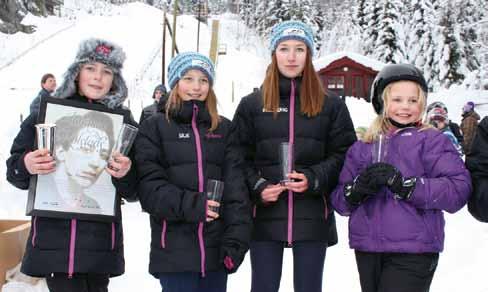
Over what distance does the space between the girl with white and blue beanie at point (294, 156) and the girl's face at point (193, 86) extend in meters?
0.31

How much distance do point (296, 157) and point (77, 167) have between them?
1355 mm

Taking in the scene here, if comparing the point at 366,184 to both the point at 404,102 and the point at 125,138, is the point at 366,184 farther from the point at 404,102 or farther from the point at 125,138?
the point at 125,138

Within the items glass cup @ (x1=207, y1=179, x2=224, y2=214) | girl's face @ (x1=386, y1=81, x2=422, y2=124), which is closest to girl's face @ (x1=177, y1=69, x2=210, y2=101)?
glass cup @ (x1=207, y1=179, x2=224, y2=214)

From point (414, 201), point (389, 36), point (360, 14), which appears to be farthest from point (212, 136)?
point (360, 14)

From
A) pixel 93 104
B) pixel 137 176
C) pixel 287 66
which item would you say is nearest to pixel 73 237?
pixel 137 176

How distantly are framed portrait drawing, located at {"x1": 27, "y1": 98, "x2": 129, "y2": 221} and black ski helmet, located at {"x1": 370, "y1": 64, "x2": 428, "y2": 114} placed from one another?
5.44ft

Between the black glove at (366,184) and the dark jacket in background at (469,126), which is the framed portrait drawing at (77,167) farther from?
the dark jacket in background at (469,126)

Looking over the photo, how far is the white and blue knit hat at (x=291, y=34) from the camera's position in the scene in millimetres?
3557

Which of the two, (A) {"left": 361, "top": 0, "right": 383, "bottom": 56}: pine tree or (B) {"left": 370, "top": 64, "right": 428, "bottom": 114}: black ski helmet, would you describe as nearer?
(B) {"left": 370, "top": 64, "right": 428, "bottom": 114}: black ski helmet

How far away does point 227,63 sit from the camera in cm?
3847

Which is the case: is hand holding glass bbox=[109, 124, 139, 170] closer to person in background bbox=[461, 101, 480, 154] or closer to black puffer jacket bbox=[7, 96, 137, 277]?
black puffer jacket bbox=[7, 96, 137, 277]

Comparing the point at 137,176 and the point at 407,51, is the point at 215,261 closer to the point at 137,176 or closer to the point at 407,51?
Answer: the point at 137,176

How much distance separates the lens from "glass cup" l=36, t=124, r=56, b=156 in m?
2.78

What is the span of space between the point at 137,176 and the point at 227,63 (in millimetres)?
35760
